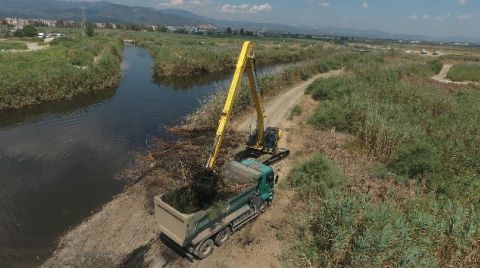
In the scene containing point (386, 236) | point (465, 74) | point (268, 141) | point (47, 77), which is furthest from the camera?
point (465, 74)

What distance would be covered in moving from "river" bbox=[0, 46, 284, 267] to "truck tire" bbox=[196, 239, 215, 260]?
22.8ft

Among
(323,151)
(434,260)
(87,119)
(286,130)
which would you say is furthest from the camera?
(87,119)

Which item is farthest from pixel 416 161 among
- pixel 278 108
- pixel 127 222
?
pixel 278 108

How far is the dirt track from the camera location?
1402 cm

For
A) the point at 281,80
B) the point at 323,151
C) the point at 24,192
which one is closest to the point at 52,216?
the point at 24,192

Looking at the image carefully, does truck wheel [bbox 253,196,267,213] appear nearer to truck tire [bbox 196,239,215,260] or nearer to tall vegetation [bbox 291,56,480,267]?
tall vegetation [bbox 291,56,480,267]

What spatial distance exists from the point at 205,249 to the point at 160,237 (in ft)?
7.29

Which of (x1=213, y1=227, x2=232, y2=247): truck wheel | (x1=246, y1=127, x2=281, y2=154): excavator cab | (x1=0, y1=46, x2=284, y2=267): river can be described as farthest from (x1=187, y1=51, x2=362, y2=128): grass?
(x1=213, y1=227, x2=232, y2=247): truck wheel

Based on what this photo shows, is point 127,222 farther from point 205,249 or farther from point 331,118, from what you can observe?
point 331,118

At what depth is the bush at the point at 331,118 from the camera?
2867 centimetres

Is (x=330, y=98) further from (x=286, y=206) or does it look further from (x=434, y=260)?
(x=434, y=260)

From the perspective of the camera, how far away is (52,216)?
1780 centimetres

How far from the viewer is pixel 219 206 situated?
13438 mm

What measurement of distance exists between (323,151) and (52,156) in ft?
61.9
